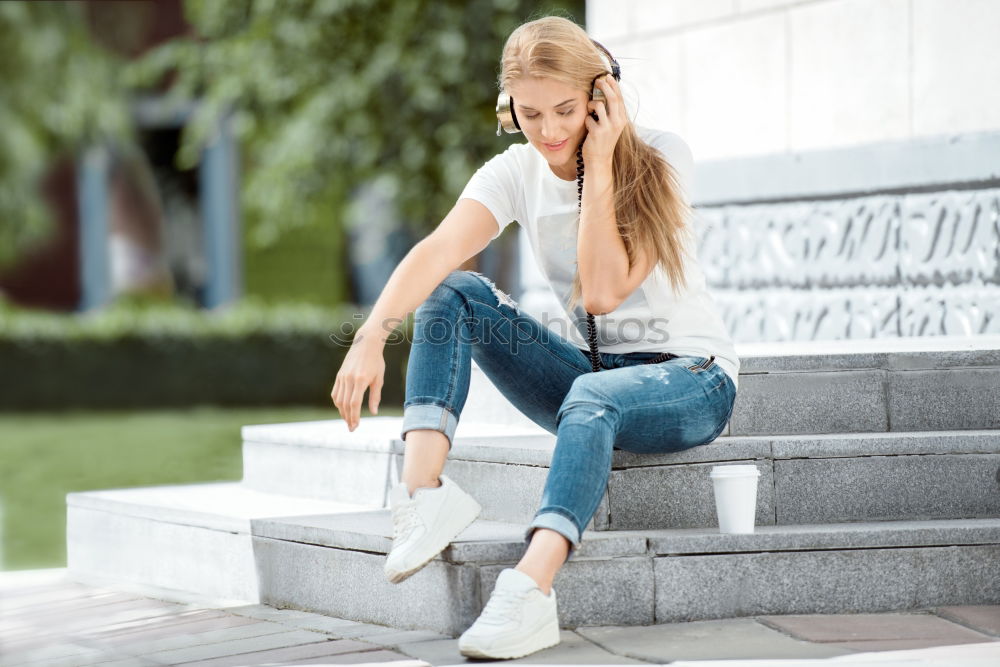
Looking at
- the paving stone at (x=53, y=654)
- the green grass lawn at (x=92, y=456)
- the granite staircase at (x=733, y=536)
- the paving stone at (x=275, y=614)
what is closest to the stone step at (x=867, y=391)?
the granite staircase at (x=733, y=536)

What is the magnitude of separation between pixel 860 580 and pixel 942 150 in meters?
2.39

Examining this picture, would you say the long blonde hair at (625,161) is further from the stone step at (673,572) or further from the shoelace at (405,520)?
the shoelace at (405,520)

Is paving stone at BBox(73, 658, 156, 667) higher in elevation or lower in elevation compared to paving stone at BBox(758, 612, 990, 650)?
lower

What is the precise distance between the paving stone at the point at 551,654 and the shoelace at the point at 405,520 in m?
0.28

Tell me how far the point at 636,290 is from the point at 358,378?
79cm

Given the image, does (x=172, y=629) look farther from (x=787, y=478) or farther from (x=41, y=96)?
(x=41, y=96)

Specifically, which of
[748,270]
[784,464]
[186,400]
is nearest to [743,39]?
[748,270]

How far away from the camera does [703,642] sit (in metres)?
3.41

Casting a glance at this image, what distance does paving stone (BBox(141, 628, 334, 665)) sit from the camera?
362 centimetres

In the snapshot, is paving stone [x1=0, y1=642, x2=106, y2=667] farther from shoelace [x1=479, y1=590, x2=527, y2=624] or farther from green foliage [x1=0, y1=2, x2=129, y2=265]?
green foliage [x1=0, y1=2, x2=129, y2=265]

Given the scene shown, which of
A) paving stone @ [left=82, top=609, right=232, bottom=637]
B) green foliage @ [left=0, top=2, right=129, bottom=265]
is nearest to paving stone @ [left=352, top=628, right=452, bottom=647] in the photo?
paving stone @ [left=82, top=609, right=232, bottom=637]

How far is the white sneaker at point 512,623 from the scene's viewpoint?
3258 mm

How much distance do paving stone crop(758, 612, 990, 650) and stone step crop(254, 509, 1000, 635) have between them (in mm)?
56

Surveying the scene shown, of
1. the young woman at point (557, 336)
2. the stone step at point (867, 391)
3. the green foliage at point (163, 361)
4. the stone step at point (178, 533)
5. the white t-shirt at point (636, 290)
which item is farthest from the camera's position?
the green foliage at point (163, 361)
